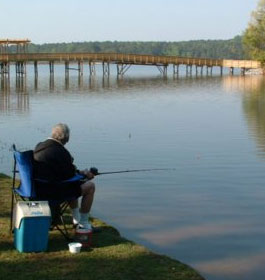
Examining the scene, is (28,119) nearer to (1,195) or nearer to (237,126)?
(237,126)

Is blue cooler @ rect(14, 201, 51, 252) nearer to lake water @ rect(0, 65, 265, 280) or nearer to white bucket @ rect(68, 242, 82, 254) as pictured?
white bucket @ rect(68, 242, 82, 254)

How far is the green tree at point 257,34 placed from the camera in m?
74.4

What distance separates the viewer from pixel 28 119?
74.2ft

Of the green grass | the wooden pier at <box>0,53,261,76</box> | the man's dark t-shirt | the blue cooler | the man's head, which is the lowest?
the green grass

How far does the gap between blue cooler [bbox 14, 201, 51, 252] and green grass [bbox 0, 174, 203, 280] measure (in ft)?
0.28

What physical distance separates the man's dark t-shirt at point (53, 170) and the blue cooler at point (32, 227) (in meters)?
0.29

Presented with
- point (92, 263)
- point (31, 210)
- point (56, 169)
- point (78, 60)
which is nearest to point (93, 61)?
point (78, 60)

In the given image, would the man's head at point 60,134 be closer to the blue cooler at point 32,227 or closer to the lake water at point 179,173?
the blue cooler at point 32,227

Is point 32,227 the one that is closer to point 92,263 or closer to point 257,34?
point 92,263

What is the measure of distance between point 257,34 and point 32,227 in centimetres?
7143

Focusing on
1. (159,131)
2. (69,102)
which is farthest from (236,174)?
(69,102)

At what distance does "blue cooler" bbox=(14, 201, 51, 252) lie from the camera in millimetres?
6094

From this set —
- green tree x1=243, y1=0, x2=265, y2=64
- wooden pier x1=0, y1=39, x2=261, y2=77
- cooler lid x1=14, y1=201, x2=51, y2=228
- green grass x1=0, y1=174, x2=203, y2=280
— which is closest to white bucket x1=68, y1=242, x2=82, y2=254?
green grass x1=0, y1=174, x2=203, y2=280

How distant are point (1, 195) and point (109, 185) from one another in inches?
104
